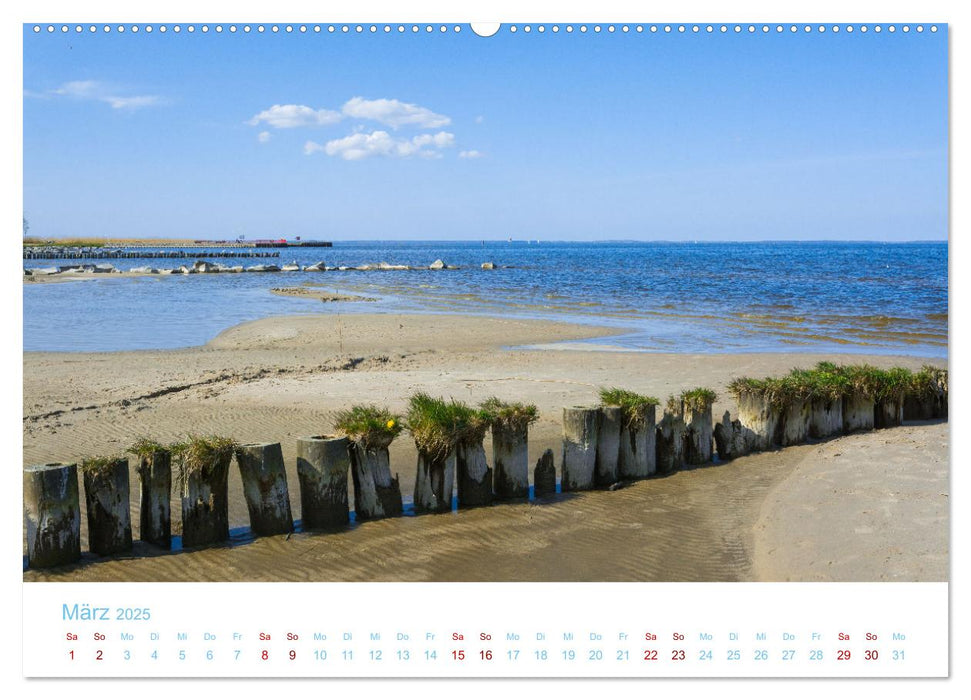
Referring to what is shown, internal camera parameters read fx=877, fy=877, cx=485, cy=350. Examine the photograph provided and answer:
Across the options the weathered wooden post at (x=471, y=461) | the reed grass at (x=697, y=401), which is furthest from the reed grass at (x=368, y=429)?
the reed grass at (x=697, y=401)

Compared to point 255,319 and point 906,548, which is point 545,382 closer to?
point 906,548

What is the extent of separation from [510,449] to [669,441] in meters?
1.94

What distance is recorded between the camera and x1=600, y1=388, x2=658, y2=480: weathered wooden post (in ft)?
28.6

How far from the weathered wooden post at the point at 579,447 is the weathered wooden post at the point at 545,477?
20 centimetres

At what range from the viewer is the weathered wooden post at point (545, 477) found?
8.30m

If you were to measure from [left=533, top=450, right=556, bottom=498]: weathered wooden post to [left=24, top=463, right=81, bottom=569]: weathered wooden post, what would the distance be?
3.98 meters

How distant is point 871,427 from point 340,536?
21.9ft

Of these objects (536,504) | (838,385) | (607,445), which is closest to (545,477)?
(536,504)

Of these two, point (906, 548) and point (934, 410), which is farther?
point (934, 410)

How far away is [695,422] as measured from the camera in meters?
9.33

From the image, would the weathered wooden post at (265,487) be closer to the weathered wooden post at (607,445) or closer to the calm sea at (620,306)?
the weathered wooden post at (607,445)

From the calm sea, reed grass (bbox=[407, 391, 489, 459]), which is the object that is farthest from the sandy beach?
the calm sea
